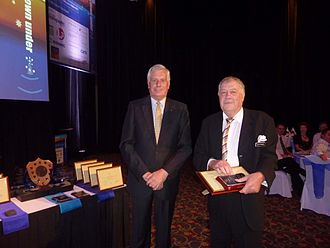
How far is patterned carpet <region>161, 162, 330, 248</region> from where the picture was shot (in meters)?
3.30

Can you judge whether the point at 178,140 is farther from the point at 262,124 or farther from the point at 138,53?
the point at 138,53

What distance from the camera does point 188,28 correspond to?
969 cm

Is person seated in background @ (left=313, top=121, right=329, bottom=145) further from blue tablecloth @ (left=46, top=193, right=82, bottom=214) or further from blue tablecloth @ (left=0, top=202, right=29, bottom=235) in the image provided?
blue tablecloth @ (left=0, top=202, right=29, bottom=235)

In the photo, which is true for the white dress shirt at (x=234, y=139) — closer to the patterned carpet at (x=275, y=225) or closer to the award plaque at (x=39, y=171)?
the award plaque at (x=39, y=171)

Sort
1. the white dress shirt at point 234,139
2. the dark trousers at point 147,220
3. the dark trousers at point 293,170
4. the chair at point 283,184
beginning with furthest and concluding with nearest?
the dark trousers at point 293,170 → the chair at point 283,184 → the dark trousers at point 147,220 → the white dress shirt at point 234,139

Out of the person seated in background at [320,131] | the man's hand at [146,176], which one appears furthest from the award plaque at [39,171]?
the person seated in background at [320,131]

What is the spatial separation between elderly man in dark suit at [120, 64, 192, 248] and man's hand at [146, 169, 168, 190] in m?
0.02

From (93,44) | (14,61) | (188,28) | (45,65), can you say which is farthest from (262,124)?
(188,28)

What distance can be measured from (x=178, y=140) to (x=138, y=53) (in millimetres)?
7620

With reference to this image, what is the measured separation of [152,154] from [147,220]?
1.69ft

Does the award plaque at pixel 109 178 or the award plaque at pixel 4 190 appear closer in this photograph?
the award plaque at pixel 4 190

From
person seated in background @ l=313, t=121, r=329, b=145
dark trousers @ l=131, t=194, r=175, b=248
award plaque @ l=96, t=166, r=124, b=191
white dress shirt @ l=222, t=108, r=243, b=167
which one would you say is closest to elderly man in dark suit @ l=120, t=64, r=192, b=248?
dark trousers @ l=131, t=194, r=175, b=248

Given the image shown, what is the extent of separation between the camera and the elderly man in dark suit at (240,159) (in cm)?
177

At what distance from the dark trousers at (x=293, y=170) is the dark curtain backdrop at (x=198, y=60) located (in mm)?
3566
